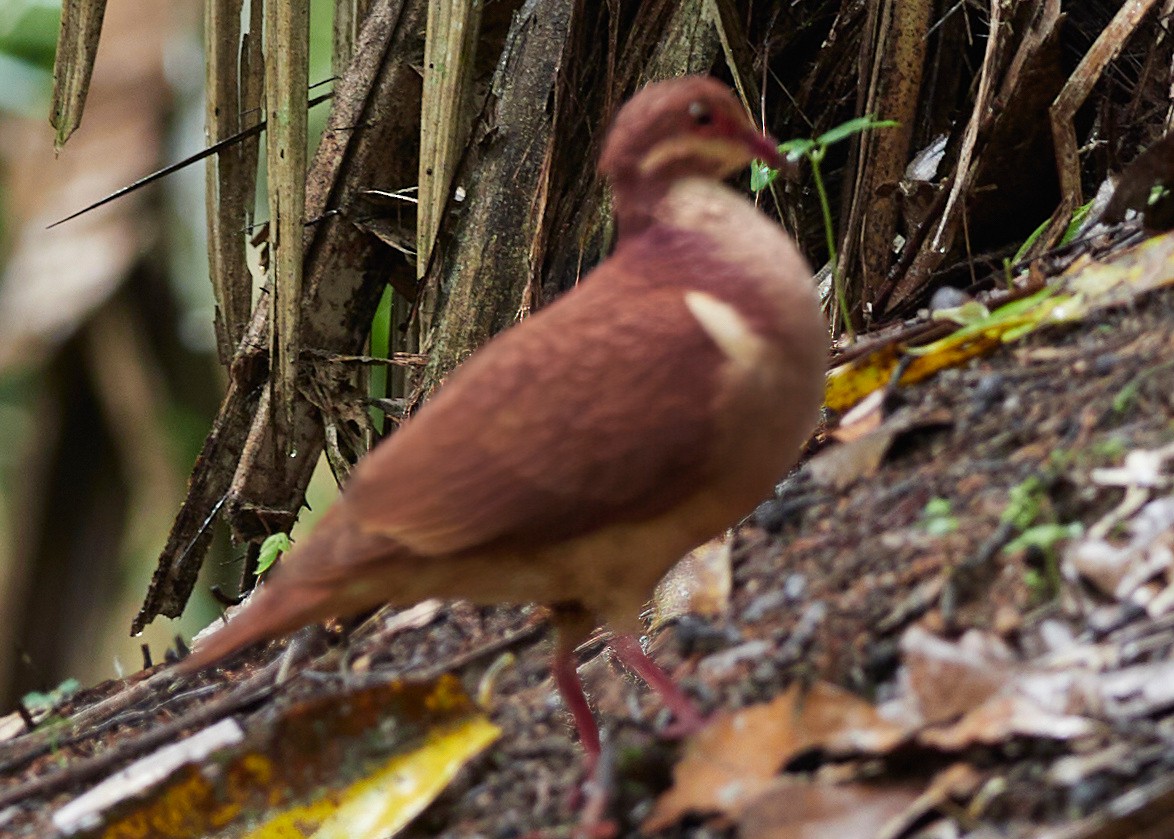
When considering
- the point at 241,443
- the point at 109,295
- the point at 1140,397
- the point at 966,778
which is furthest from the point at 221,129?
the point at 109,295

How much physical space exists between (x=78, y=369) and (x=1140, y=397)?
228 inches

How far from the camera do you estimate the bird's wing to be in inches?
64.9

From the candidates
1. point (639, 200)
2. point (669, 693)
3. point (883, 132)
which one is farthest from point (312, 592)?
point (883, 132)

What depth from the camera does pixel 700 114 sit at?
195 centimetres

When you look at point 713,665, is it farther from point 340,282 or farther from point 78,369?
point 78,369

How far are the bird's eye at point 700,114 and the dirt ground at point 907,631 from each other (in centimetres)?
64

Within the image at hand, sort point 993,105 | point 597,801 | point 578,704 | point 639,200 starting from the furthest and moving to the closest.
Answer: point 993,105 < point 639,200 < point 578,704 < point 597,801

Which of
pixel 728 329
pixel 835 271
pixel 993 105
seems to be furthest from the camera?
pixel 993 105

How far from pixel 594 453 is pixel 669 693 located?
0.40 m

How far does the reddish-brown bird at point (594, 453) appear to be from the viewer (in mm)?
1656

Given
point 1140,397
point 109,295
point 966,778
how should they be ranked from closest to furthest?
point 966,778
point 1140,397
point 109,295

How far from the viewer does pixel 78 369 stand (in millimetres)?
6574

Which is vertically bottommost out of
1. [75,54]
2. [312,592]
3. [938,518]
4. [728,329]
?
[938,518]

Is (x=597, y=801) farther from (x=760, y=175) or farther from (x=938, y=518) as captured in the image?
(x=760, y=175)
